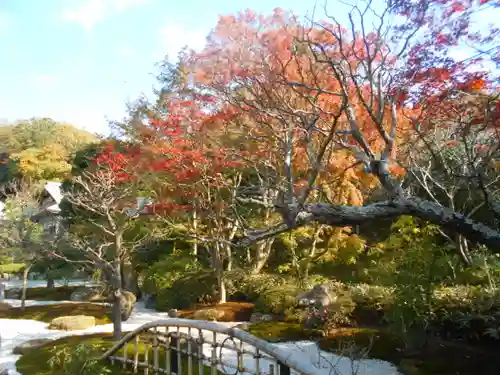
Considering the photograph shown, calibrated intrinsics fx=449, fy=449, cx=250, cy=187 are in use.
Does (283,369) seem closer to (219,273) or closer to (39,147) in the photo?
(219,273)

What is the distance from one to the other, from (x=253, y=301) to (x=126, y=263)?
542 cm

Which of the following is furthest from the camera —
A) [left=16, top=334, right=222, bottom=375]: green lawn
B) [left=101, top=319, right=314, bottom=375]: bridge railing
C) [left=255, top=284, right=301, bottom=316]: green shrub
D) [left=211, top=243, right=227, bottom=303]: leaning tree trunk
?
[left=211, top=243, right=227, bottom=303]: leaning tree trunk

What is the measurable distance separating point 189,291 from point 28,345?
4.80 meters

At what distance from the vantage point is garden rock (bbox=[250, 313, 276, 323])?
10805 millimetres

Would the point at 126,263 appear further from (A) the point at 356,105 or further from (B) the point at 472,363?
(B) the point at 472,363

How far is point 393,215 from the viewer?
4.48 meters

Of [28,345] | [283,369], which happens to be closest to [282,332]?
[283,369]

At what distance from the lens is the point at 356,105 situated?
9.11 m

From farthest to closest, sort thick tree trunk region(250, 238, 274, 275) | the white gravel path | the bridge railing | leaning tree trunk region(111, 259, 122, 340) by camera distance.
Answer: thick tree trunk region(250, 238, 274, 275) → leaning tree trunk region(111, 259, 122, 340) → the white gravel path → the bridge railing

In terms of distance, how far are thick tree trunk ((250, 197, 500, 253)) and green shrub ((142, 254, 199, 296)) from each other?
9827mm

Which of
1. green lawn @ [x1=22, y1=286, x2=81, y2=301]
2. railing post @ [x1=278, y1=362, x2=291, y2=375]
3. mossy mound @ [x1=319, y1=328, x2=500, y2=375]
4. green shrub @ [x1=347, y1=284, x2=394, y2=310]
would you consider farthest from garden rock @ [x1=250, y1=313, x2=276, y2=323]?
green lawn @ [x1=22, y1=286, x2=81, y2=301]

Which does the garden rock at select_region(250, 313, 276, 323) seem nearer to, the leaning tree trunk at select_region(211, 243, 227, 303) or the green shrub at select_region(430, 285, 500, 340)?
the leaning tree trunk at select_region(211, 243, 227, 303)

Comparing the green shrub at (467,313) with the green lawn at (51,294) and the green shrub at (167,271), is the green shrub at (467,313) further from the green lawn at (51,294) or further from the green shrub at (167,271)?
the green lawn at (51,294)

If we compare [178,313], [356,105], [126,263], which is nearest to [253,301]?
[178,313]
